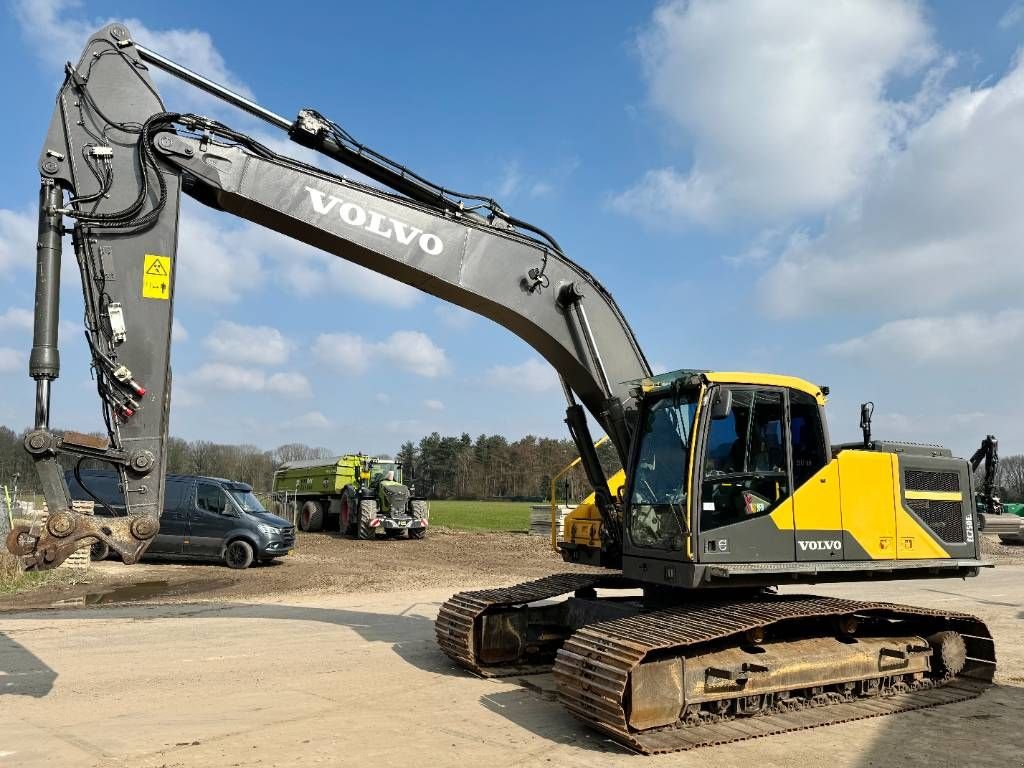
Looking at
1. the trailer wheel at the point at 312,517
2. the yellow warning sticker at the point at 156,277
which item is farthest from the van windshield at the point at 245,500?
the yellow warning sticker at the point at 156,277

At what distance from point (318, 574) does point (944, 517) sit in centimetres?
1281

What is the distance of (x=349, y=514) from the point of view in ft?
93.8

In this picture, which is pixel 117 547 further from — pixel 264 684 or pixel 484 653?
pixel 484 653

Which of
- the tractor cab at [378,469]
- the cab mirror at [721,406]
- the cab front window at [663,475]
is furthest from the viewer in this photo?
the tractor cab at [378,469]

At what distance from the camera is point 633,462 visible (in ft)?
24.8

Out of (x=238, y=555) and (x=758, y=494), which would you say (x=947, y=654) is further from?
(x=238, y=555)

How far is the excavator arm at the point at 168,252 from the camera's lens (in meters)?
6.05

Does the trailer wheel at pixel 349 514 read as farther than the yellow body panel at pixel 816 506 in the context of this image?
Yes

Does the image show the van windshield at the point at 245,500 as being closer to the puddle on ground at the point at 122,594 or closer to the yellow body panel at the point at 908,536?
the puddle on ground at the point at 122,594

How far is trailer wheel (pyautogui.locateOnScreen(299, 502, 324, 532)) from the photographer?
3066cm

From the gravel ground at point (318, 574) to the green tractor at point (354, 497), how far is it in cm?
142

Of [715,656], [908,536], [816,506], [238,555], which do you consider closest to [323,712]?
[715,656]

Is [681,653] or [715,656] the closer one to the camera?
[681,653]

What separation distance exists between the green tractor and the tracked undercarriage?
726 inches
